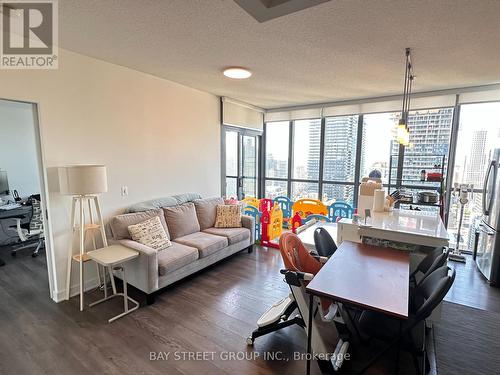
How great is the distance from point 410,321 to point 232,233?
249 centimetres

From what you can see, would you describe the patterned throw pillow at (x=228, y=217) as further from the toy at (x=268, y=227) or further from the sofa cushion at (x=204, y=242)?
the toy at (x=268, y=227)

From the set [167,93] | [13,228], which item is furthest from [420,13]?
[13,228]

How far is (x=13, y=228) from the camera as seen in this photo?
415 centimetres

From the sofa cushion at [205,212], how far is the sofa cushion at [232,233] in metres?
0.13

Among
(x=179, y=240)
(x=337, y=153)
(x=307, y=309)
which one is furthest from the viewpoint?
(x=337, y=153)

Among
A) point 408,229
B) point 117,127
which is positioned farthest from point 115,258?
point 408,229

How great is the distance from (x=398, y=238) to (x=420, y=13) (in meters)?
1.79

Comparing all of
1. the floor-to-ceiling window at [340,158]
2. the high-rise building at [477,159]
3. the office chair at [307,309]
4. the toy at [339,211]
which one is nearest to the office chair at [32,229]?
the office chair at [307,309]

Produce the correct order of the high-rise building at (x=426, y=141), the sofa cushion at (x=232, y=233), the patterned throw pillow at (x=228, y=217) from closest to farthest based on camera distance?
the sofa cushion at (x=232, y=233) < the patterned throw pillow at (x=228, y=217) < the high-rise building at (x=426, y=141)

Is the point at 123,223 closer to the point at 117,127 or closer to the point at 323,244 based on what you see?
the point at 117,127

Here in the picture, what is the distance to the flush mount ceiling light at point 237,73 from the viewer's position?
10.3 feet

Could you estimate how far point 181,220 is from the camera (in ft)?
12.0

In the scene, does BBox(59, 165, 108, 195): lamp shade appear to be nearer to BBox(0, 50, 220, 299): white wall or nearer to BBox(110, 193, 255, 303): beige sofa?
BBox(0, 50, 220, 299): white wall

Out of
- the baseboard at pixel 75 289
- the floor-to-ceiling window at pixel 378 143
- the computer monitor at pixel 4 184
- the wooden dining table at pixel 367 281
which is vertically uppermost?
the floor-to-ceiling window at pixel 378 143
